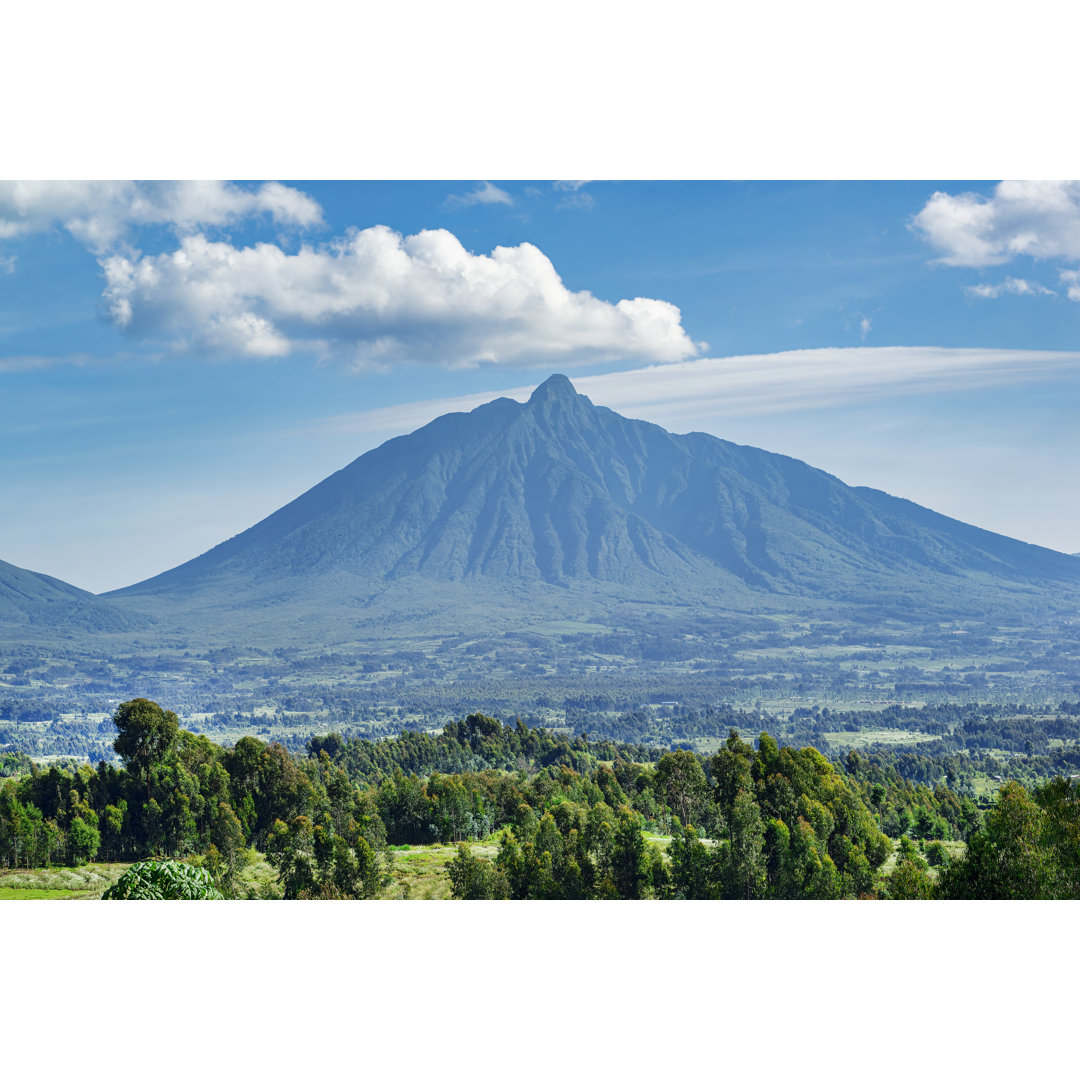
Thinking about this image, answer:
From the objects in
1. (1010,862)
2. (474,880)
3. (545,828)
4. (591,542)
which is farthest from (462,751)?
(591,542)

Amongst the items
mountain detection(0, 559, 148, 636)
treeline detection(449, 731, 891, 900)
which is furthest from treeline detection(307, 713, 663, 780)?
mountain detection(0, 559, 148, 636)

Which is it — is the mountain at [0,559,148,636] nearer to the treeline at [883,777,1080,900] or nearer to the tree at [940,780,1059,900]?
the treeline at [883,777,1080,900]

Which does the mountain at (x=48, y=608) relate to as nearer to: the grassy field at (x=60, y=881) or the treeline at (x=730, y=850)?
the grassy field at (x=60, y=881)

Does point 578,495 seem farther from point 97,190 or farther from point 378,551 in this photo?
point 97,190

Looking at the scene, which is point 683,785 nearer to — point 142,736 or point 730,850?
point 730,850

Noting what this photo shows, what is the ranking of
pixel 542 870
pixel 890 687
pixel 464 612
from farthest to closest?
pixel 464 612
pixel 890 687
pixel 542 870

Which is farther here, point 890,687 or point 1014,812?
point 890,687

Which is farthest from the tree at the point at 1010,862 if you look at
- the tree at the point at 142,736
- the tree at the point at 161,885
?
the tree at the point at 142,736
